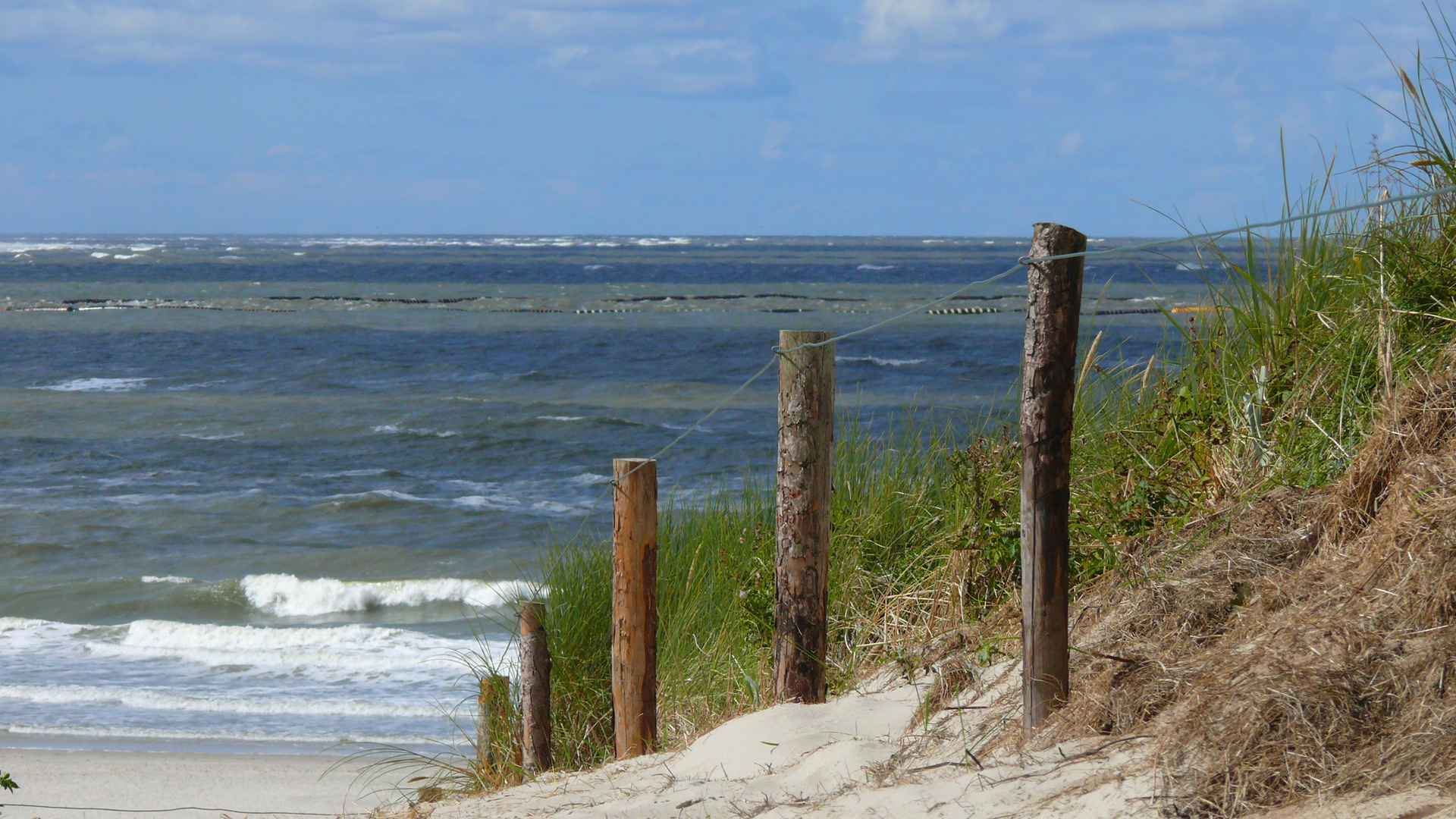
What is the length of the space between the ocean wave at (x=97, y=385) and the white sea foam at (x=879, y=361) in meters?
16.5

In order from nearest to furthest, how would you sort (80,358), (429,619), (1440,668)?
(1440,668) → (429,619) → (80,358)

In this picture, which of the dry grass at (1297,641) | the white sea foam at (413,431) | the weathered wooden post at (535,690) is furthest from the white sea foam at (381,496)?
the dry grass at (1297,641)

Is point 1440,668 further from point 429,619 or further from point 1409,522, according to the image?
point 429,619

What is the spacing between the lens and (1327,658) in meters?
2.80

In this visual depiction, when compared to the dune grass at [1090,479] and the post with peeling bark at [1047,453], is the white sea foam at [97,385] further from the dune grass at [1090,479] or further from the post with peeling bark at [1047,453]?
the post with peeling bark at [1047,453]

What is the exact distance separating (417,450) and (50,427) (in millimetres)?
7809

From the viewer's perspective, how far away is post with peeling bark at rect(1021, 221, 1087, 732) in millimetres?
3176

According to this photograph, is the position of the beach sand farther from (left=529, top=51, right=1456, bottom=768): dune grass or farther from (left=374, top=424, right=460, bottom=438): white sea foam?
(left=374, top=424, right=460, bottom=438): white sea foam

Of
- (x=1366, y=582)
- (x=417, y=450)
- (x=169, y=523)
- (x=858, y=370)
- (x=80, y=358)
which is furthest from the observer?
(x=80, y=358)

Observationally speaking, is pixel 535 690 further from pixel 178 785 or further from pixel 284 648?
pixel 284 648

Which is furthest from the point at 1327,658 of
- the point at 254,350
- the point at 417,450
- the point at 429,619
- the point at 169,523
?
the point at 254,350

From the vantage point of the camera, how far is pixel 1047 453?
3213 mm

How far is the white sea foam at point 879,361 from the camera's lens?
2650 centimetres

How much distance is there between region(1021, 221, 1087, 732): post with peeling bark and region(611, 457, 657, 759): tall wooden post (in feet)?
6.42
